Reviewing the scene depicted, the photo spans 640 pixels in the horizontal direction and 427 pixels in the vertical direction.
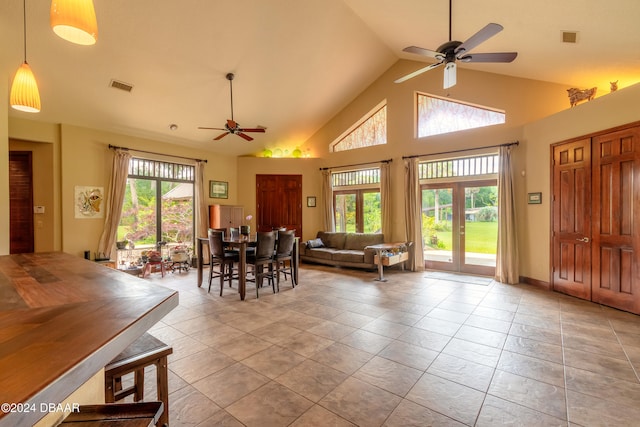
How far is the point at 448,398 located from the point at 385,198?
17.3 ft

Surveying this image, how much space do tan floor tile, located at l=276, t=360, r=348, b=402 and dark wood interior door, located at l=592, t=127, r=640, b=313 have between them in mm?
4152

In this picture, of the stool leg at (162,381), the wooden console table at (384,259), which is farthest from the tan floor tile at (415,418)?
the wooden console table at (384,259)

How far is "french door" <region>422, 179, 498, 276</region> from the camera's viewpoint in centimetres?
589

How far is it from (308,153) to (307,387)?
23.6ft

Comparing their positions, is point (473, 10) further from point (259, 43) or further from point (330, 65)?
point (259, 43)

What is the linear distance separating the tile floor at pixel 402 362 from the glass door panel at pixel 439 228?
1946 mm

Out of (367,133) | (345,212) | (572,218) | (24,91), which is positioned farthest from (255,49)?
(572,218)

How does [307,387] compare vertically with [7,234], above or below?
below

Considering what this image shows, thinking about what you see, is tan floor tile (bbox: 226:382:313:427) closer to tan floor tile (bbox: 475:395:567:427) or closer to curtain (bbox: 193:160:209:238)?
tan floor tile (bbox: 475:395:567:427)

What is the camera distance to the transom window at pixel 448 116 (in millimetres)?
5886

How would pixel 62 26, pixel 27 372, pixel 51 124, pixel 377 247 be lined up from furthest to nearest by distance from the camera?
1. pixel 377 247
2. pixel 51 124
3. pixel 62 26
4. pixel 27 372

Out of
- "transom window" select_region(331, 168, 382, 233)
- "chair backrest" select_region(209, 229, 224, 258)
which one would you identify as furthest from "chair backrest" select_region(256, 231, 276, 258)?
"transom window" select_region(331, 168, 382, 233)

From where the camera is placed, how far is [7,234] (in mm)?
3771

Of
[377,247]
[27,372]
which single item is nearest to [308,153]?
[377,247]
